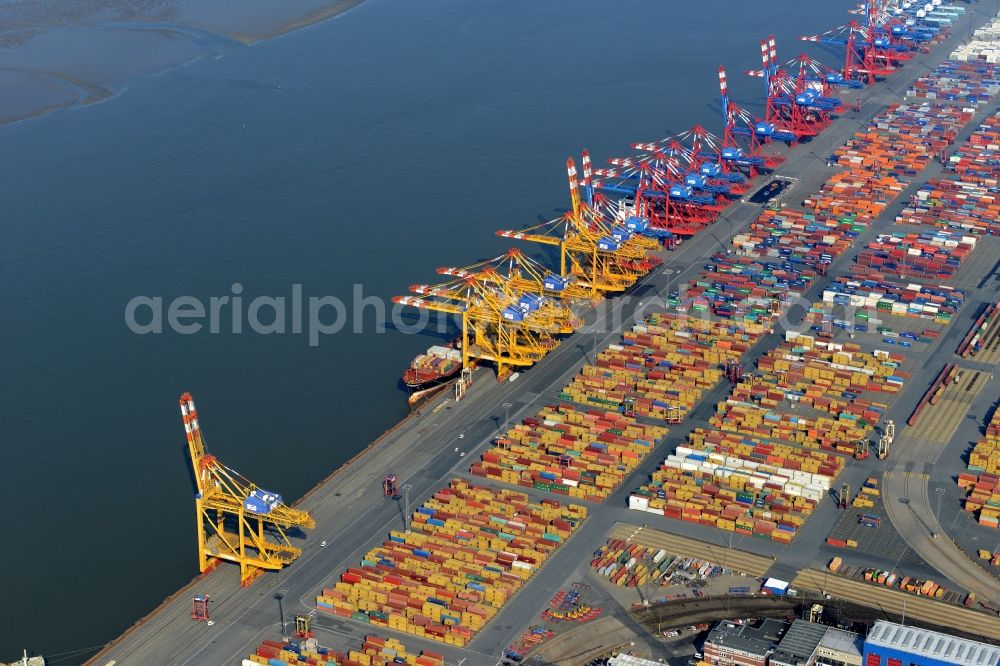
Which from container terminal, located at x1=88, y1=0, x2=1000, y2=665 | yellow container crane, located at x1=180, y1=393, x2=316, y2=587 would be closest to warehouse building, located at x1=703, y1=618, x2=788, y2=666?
container terminal, located at x1=88, y1=0, x2=1000, y2=665

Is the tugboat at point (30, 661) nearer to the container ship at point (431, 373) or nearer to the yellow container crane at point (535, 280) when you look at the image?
the container ship at point (431, 373)

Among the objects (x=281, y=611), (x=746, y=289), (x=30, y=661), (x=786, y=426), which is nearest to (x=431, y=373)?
(x=786, y=426)

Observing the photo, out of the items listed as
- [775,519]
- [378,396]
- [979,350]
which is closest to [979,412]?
[979,350]

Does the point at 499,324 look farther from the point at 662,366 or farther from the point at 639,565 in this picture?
the point at 639,565

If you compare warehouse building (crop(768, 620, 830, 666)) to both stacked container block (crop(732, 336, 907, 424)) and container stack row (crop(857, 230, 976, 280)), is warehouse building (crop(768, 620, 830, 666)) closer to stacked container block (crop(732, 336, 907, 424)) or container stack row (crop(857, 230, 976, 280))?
stacked container block (crop(732, 336, 907, 424))

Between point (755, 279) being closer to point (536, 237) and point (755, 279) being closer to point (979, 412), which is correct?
point (536, 237)

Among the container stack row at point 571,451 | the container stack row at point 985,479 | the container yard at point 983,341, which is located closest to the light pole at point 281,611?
the container stack row at point 571,451

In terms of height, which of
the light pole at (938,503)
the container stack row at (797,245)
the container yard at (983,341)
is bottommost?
the light pole at (938,503)
